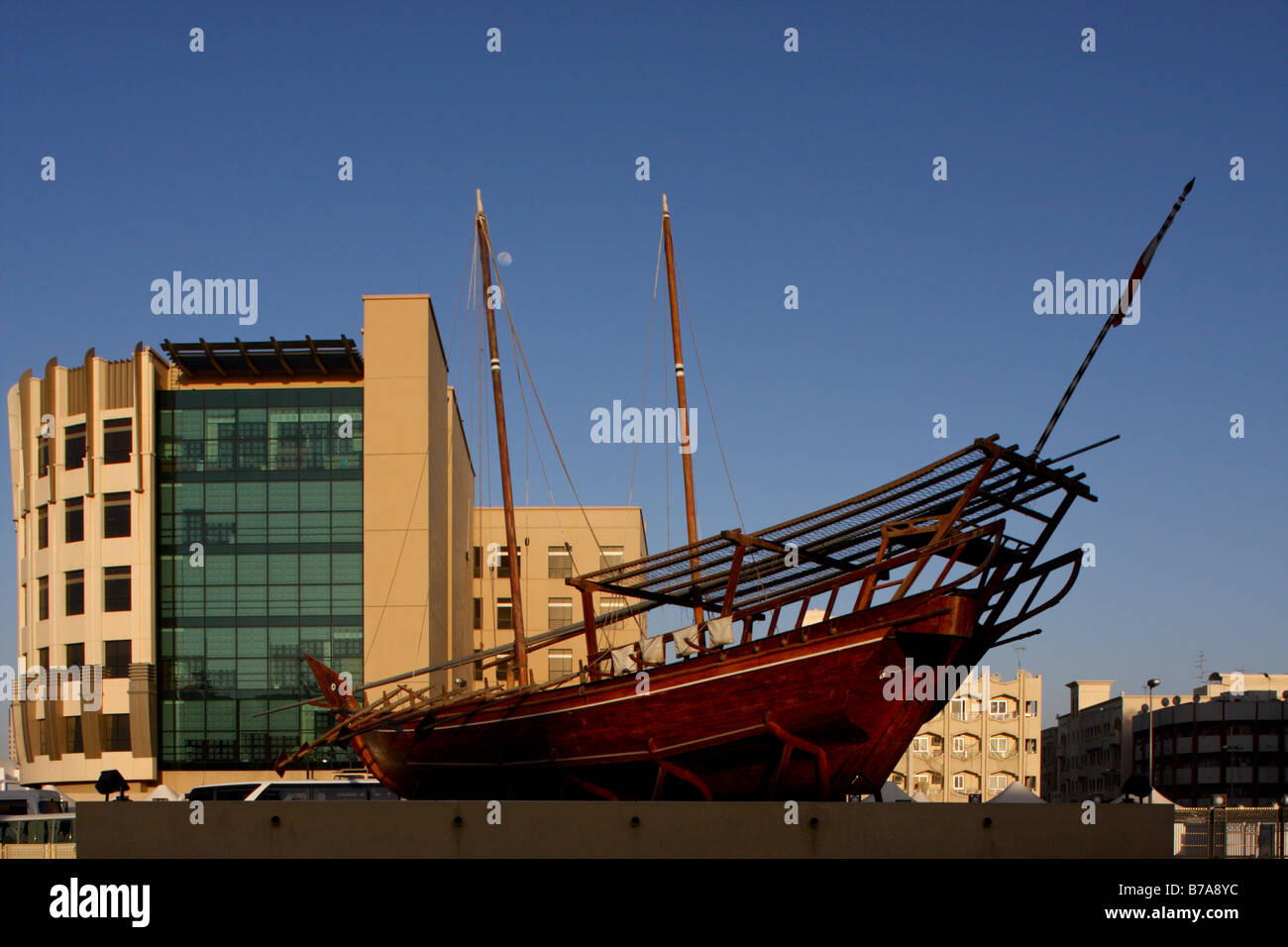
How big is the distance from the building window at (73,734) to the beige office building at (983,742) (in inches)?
2715

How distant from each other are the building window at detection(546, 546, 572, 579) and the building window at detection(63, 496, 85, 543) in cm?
2450

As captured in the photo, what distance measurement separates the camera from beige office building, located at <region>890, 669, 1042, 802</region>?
322 ft

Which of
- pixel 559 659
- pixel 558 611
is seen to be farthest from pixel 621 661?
pixel 558 611

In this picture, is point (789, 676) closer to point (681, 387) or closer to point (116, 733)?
point (681, 387)

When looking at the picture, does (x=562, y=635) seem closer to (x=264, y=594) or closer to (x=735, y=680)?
(x=735, y=680)

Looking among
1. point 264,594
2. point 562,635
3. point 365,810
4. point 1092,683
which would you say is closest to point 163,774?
point 264,594

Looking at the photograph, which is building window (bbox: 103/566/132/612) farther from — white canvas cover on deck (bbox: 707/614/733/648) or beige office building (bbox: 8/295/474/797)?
white canvas cover on deck (bbox: 707/614/733/648)

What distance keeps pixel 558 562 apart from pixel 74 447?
25.1 meters

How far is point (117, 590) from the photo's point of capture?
4278 centimetres

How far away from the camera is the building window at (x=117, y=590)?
42.6m

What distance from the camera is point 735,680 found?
20.4 m

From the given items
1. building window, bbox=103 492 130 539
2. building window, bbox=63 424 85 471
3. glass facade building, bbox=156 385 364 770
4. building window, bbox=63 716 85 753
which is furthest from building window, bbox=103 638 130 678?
building window, bbox=63 424 85 471
